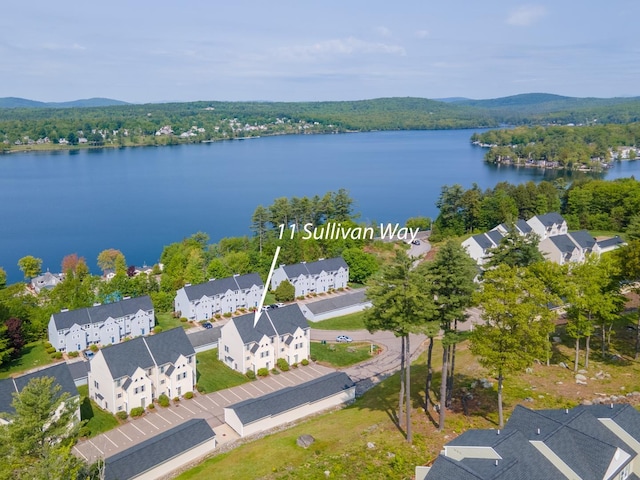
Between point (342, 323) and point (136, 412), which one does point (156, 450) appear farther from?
point (342, 323)

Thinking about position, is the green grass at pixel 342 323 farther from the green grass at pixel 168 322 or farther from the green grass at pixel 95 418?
the green grass at pixel 95 418

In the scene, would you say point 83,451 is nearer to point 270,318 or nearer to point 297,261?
point 270,318

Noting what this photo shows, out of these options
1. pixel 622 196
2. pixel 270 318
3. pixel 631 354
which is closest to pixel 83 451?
pixel 270 318

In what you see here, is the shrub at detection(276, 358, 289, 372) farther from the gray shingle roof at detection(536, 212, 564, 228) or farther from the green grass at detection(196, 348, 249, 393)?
the gray shingle roof at detection(536, 212, 564, 228)

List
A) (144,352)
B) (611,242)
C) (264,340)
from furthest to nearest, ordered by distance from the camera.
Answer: (611,242) < (264,340) < (144,352)

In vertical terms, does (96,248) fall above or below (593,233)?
below

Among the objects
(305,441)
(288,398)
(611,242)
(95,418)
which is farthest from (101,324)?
(611,242)

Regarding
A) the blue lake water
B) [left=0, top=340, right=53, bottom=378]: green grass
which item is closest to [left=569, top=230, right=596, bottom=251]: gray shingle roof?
the blue lake water

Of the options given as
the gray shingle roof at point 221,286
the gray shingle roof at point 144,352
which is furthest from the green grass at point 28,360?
the gray shingle roof at point 221,286
